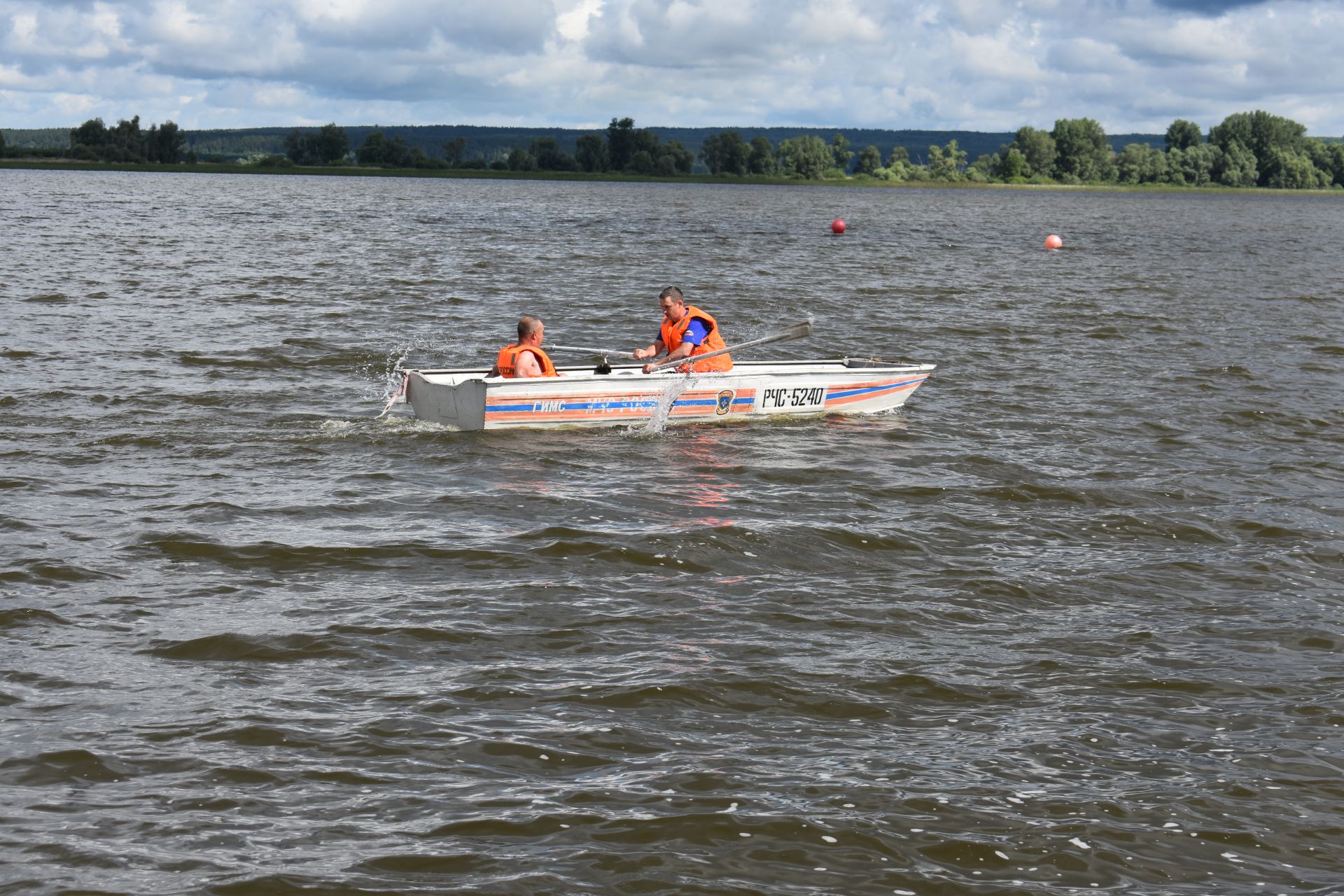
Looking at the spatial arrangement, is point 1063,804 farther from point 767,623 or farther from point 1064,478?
point 1064,478

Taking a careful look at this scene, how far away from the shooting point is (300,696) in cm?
730

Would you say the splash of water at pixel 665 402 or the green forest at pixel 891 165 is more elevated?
the green forest at pixel 891 165

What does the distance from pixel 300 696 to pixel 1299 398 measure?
15958 millimetres

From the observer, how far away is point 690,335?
1611 centimetres

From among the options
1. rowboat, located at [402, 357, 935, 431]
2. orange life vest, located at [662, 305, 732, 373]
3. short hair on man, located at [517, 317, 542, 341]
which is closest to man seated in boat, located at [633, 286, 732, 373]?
orange life vest, located at [662, 305, 732, 373]

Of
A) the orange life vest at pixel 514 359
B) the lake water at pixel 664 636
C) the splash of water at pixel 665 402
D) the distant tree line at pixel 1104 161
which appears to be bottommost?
the lake water at pixel 664 636

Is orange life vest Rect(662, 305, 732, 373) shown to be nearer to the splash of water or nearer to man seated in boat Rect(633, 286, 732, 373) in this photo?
man seated in boat Rect(633, 286, 732, 373)

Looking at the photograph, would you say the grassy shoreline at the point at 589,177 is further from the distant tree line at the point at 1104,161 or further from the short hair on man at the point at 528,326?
the short hair on man at the point at 528,326

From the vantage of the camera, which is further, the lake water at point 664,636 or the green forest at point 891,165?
the green forest at point 891,165

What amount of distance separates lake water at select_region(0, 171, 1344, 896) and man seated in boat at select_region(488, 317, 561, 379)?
820 millimetres

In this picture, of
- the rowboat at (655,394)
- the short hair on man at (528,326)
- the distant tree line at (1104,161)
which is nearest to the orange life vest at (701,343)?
the rowboat at (655,394)

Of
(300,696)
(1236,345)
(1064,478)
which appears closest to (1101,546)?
(1064,478)

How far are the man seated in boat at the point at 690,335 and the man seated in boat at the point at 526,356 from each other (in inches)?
60.4

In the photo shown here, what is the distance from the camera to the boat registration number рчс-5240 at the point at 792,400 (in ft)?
53.1
